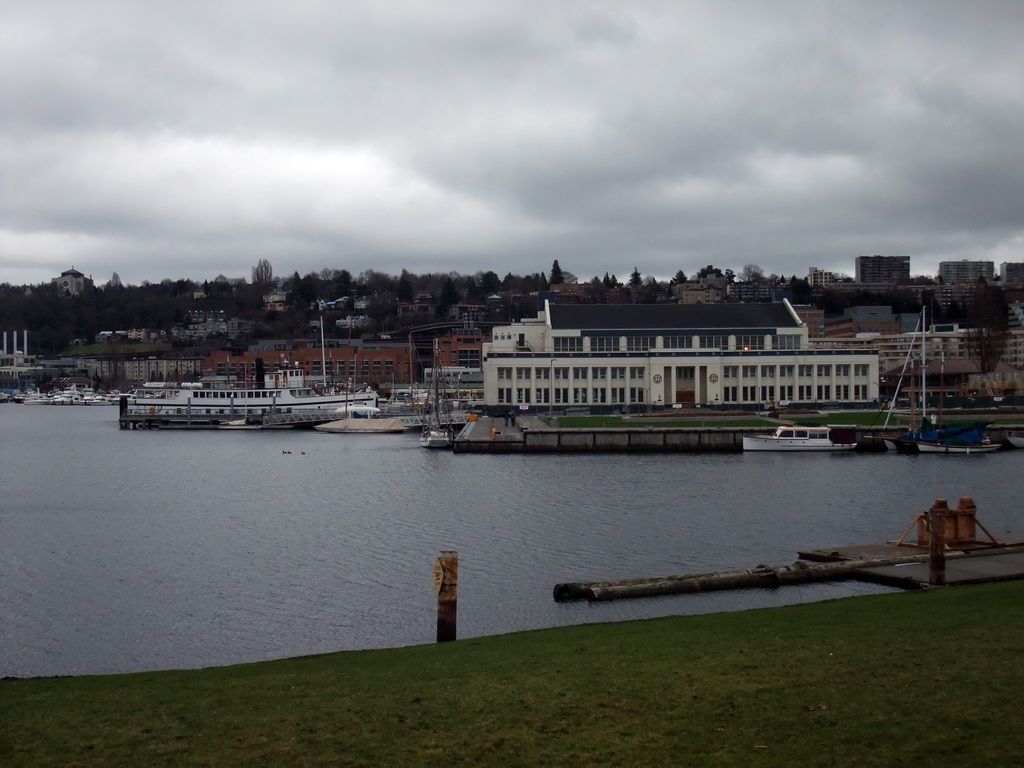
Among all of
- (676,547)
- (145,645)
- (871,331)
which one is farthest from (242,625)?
(871,331)

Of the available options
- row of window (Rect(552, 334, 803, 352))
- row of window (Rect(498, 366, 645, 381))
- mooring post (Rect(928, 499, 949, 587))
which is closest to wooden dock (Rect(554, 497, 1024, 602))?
mooring post (Rect(928, 499, 949, 587))

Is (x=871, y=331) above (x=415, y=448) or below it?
above

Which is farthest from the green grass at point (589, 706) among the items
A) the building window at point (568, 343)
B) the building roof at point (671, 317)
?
the building roof at point (671, 317)

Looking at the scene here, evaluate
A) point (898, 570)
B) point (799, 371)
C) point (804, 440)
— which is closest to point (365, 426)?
point (799, 371)

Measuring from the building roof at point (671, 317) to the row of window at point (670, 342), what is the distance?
958 millimetres

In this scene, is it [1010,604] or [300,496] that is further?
[300,496]

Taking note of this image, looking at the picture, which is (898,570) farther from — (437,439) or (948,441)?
(437,439)

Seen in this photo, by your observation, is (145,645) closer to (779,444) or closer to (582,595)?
(582,595)

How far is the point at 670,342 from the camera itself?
325 ft

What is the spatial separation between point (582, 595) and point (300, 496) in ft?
88.3

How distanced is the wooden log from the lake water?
37 centimetres

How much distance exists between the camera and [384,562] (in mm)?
29344

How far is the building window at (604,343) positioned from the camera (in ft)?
326

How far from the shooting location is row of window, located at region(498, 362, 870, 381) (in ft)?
309
